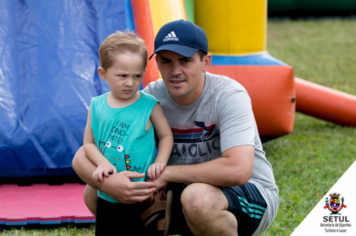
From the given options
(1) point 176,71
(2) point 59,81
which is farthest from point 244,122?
(2) point 59,81

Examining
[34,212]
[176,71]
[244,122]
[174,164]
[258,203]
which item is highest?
[176,71]

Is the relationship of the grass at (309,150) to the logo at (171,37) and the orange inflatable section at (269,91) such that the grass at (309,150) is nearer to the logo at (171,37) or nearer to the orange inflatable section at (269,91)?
the orange inflatable section at (269,91)

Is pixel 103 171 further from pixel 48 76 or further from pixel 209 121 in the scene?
pixel 48 76

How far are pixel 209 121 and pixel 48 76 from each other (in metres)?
1.85

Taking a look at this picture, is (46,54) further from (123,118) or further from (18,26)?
(123,118)

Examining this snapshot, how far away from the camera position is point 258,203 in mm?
2242

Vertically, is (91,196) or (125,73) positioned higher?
(125,73)

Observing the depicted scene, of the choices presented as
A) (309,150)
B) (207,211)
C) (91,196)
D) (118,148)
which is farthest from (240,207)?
(309,150)

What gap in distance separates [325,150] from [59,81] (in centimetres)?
262

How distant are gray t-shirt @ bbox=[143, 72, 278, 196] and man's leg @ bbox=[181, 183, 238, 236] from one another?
9.4 inches

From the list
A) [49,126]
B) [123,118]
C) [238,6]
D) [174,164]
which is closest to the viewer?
[123,118]

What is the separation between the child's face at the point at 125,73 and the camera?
213 centimetres

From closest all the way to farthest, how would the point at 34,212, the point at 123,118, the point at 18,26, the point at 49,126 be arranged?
1. the point at 123,118
2. the point at 34,212
3. the point at 49,126
4. the point at 18,26

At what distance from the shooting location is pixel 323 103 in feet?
16.0
